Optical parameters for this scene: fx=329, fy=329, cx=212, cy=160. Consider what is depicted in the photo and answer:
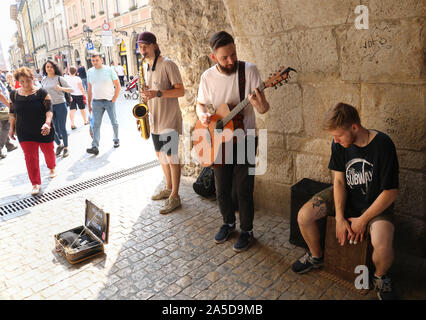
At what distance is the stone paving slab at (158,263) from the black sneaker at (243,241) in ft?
0.16

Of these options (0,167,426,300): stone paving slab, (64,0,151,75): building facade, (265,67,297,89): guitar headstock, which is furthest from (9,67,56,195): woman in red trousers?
(64,0,151,75): building facade

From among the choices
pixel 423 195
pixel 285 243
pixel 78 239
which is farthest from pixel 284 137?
pixel 78 239

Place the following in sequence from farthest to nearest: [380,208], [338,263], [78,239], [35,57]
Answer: [35,57] → [78,239] → [338,263] → [380,208]

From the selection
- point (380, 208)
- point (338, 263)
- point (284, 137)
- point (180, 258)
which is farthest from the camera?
point (284, 137)

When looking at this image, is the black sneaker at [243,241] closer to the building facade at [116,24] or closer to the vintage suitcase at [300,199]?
the vintage suitcase at [300,199]

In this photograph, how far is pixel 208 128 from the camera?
2852 mm

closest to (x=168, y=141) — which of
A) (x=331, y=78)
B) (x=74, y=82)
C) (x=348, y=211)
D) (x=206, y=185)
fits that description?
(x=206, y=185)

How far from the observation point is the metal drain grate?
165 inches

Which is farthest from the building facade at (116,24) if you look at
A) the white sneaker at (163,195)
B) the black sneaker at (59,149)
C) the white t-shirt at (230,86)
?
the white t-shirt at (230,86)

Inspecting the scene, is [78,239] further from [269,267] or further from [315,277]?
[315,277]

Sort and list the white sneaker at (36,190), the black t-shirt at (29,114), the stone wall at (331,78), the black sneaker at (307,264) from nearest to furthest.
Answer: the stone wall at (331,78)
the black sneaker at (307,264)
the black t-shirt at (29,114)
the white sneaker at (36,190)

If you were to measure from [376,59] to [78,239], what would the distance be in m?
3.01

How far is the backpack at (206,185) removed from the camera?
4.02 meters

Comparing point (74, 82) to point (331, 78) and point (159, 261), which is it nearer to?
point (159, 261)
